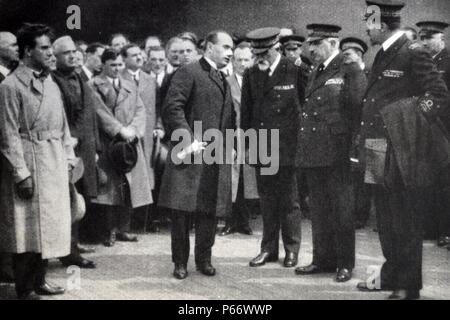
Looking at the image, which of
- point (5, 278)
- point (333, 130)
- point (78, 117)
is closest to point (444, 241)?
point (333, 130)

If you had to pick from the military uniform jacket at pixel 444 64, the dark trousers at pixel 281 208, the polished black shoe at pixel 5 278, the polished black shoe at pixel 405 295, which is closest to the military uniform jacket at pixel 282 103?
the dark trousers at pixel 281 208

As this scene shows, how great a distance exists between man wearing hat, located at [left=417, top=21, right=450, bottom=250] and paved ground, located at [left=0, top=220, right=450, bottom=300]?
19 centimetres

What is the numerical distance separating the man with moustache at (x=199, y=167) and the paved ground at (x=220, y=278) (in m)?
0.26

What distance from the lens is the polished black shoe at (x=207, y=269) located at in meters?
5.36

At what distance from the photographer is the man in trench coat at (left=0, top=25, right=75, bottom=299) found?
14.2 ft

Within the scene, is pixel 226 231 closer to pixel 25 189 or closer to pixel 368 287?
pixel 368 287

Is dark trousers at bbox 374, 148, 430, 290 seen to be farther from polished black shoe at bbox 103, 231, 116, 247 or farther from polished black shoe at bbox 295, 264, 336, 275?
polished black shoe at bbox 103, 231, 116, 247

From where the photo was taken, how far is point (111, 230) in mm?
6621

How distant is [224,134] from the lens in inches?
211

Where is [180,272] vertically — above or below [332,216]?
below

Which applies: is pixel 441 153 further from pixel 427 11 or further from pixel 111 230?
pixel 111 230

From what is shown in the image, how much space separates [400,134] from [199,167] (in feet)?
5.19

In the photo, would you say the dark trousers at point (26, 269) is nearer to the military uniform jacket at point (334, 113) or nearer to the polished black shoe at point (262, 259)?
the polished black shoe at point (262, 259)
